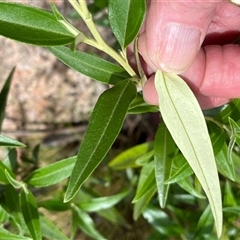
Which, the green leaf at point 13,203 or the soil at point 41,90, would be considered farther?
the soil at point 41,90

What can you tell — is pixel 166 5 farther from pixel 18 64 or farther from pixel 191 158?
pixel 18 64

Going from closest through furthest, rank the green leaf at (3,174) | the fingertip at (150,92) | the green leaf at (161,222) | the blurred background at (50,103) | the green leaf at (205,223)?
the fingertip at (150,92) < the green leaf at (3,174) < the green leaf at (205,223) < the green leaf at (161,222) < the blurred background at (50,103)

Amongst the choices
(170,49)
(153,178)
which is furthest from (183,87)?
(153,178)

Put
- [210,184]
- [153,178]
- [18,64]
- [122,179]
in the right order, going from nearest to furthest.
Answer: [210,184] < [153,178] < [122,179] < [18,64]

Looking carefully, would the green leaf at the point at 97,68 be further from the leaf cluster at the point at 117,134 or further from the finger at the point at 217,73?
the finger at the point at 217,73

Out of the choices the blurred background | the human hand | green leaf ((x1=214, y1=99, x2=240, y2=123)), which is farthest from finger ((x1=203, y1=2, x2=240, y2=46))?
the blurred background

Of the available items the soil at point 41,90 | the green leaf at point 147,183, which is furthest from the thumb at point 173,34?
the soil at point 41,90

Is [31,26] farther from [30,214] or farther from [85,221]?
[85,221]
